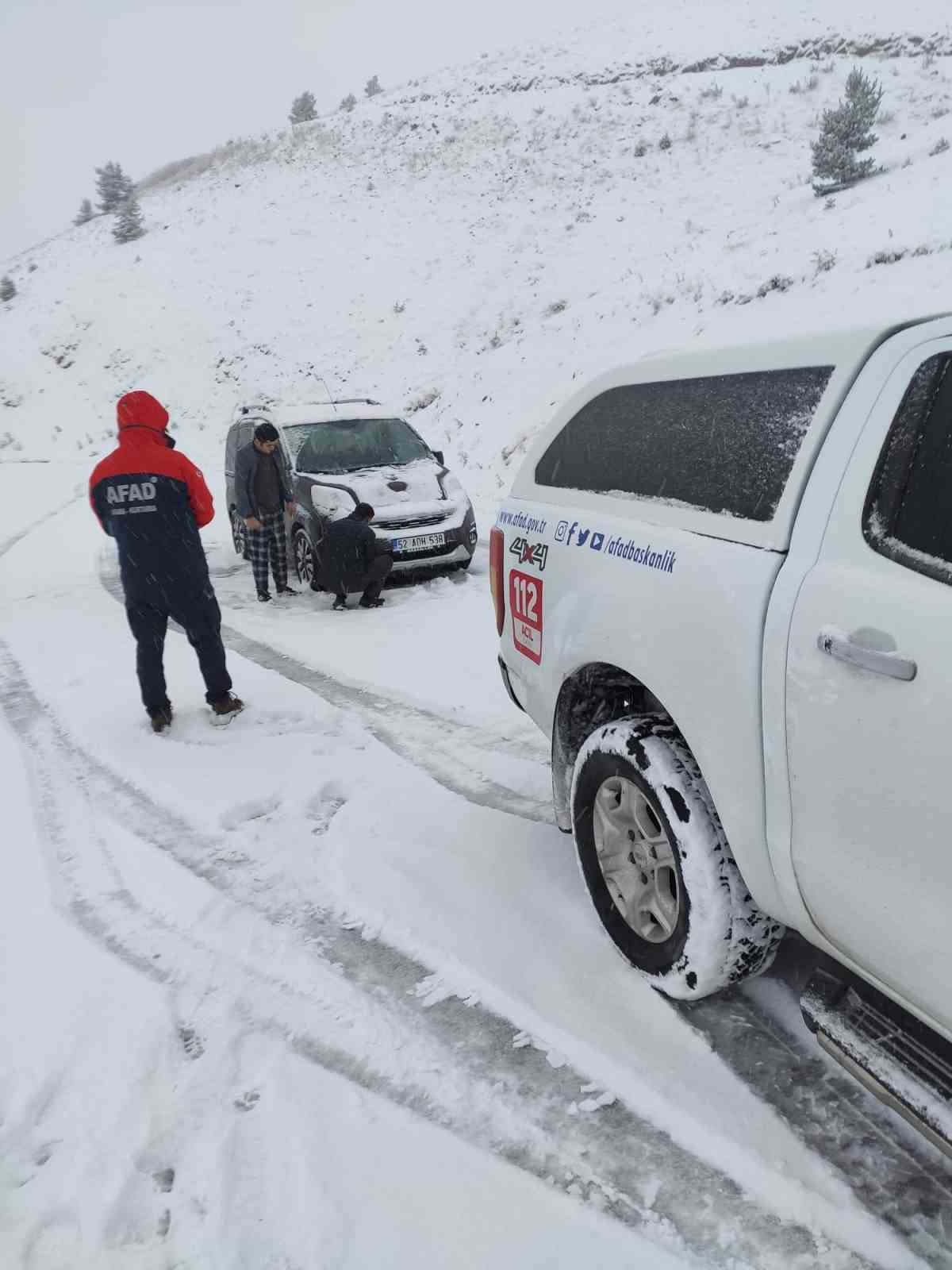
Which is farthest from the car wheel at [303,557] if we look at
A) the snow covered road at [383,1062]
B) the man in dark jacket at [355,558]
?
the snow covered road at [383,1062]

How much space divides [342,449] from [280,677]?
145 inches


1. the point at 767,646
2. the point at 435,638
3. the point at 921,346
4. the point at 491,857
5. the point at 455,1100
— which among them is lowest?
the point at 435,638

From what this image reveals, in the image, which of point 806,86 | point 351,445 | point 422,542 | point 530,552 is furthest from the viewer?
point 806,86

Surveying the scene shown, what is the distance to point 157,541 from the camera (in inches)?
182

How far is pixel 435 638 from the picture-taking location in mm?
6492

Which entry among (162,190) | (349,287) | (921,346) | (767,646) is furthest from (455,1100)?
(162,190)

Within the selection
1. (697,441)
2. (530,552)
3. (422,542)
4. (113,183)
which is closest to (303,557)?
(422,542)

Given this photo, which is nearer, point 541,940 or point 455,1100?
point 455,1100

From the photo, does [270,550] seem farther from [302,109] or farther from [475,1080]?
[302,109]

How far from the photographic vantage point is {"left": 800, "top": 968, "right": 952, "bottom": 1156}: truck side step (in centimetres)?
166

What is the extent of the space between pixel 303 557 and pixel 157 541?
370cm

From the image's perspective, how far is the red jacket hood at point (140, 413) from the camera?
445cm

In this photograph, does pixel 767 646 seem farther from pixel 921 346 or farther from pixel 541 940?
pixel 541 940

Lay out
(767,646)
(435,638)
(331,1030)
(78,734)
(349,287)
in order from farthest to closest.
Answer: (349,287)
(435,638)
(78,734)
(331,1030)
(767,646)
